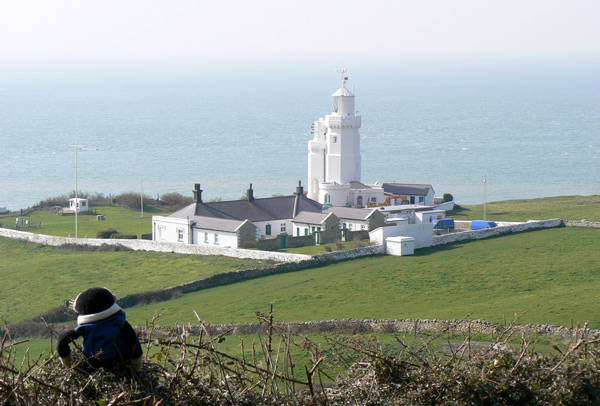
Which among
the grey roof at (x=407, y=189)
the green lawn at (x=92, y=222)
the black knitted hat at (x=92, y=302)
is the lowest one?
the green lawn at (x=92, y=222)

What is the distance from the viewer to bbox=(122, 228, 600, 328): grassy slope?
29891 mm

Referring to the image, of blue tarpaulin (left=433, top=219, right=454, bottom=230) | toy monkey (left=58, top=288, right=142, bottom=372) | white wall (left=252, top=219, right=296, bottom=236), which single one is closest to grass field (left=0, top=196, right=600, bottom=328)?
blue tarpaulin (left=433, top=219, right=454, bottom=230)

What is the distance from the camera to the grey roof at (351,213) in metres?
46.8

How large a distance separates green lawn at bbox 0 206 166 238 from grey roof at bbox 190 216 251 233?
598 cm

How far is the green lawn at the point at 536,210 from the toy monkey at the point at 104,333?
49089mm

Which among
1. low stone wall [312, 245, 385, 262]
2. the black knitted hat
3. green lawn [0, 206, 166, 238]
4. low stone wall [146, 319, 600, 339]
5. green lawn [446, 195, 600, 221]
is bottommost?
low stone wall [146, 319, 600, 339]

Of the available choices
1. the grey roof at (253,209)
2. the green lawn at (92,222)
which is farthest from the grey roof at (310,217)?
the green lawn at (92,222)

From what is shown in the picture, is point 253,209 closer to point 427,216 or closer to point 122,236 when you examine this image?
point 122,236

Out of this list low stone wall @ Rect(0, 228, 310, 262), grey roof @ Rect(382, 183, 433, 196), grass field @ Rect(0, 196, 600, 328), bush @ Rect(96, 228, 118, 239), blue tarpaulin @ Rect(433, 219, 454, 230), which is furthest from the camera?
grey roof @ Rect(382, 183, 433, 196)

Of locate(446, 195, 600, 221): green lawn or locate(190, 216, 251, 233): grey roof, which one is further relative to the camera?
locate(446, 195, 600, 221): green lawn

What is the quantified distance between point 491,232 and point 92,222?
24.2m

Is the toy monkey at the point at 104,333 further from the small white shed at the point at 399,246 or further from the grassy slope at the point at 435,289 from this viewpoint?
the small white shed at the point at 399,246

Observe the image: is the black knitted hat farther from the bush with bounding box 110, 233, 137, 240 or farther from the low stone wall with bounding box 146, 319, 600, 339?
the bush with bounding box 110, 233, 137, 240

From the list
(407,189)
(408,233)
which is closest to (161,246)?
(408,233)
